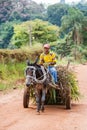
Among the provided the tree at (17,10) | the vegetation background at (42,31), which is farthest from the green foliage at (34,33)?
the tree at (17,10)

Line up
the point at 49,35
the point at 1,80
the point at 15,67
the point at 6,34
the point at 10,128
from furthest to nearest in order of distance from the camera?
the point at 6,34 → the point at 49,35 → the point at 15,67 → the point at 1,80 → the point at 10,128

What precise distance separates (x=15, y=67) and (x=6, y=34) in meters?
36.1

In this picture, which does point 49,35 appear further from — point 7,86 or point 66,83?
point 66,83

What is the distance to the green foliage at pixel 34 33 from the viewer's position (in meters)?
52.3

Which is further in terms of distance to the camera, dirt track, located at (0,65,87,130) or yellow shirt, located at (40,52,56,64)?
yellow shirt, located at (40,52,56,64)

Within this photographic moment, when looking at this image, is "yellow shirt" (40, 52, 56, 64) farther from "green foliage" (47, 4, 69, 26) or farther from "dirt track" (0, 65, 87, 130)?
"green foliage" (47, 4, 69, 26)

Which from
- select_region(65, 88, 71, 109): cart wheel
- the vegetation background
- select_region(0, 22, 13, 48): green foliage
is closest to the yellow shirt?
select_region(65, 88, 71, 109): cart wheel

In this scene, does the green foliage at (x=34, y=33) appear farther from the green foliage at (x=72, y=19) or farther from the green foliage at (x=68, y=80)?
the green foliage at (x=68, y=80)

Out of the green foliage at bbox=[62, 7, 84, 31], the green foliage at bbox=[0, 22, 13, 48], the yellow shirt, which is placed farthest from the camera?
the green foliage at bbox=[0, 22, 13, 48]

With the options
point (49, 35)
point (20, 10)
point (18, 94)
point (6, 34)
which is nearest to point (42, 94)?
point (18, 94)

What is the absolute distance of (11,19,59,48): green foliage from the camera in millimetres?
52312

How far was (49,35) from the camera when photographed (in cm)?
5472

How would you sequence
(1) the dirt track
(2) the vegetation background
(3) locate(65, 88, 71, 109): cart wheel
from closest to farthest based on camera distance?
(1) the dirt track → (3) locate(65, 88, 71, 109): cart wheel → (2) the vegetation background

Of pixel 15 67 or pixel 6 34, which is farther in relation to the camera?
pixel 6 34
